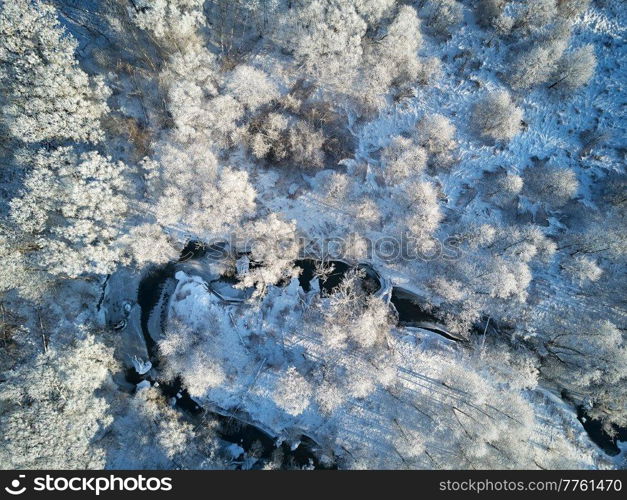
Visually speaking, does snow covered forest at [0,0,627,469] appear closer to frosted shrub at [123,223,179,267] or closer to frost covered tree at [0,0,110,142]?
frosted shrub at [123,223,179,267]

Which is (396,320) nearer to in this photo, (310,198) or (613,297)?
(310,198)

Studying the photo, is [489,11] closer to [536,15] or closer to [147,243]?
[536,15]

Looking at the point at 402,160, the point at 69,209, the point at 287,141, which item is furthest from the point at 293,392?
the point at 69,209

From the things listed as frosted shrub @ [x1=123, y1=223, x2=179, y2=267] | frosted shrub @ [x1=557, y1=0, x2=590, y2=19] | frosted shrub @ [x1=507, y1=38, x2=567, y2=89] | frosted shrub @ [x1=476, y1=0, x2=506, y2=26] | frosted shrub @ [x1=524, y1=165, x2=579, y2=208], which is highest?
frosted shrub @ [x1=557, y1=0, x2=590, y2=19]

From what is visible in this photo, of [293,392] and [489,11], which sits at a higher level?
[489,11]

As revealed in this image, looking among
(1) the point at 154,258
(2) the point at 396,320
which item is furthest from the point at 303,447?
(1) the point at 154,258

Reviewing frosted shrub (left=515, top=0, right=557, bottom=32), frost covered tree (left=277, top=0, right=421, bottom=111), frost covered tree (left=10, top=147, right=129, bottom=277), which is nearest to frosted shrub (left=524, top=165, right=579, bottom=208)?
frosted shrub (left=515, top=0, right=557, bottom=32)

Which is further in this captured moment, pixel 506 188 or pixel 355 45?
pixel 506 188
